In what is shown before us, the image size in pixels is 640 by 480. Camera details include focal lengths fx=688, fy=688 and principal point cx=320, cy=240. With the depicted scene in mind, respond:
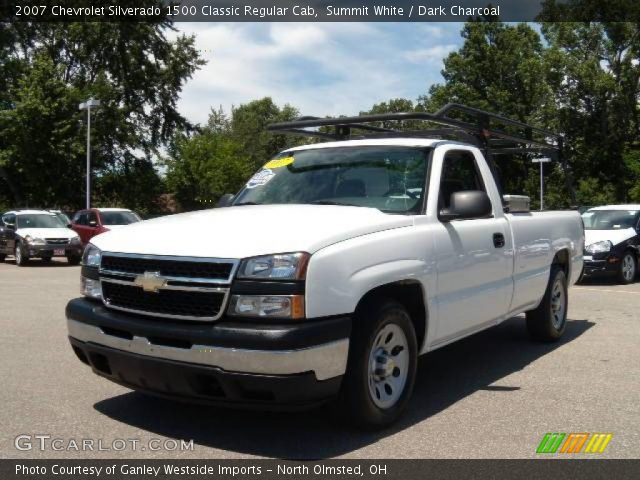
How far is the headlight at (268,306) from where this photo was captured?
3716mm

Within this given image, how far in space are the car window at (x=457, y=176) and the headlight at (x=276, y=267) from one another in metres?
1.67

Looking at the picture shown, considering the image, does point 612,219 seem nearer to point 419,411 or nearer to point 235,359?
point 419,411

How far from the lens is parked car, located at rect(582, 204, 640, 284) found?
44.5ft

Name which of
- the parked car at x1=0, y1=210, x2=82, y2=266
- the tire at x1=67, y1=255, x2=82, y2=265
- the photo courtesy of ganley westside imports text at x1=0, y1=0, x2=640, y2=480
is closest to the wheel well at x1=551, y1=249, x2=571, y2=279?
the photo courtesy of ganley westside imports text at x1=0, y1=0, x2=640, y2=480

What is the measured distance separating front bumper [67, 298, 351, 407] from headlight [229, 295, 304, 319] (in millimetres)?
57

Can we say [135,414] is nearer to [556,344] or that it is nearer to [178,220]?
[178,220]

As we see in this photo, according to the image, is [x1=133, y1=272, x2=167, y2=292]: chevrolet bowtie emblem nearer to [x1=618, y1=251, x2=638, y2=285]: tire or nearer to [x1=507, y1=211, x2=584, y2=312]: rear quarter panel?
[x1=507, y1=211, x2=584, y2=312]: rear quarter panel

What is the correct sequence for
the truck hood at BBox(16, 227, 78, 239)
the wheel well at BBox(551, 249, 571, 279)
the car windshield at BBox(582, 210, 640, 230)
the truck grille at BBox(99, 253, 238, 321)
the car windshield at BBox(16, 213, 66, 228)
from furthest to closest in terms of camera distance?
the car windshield at BBox(16, 213, 66, 228)
the truck hood at BBox(16, 227, 78, 239)
the car windshield at BBox(582, 210, 640, 230)
the wheel well at BBox(551, 249, 571, 279)
the truck grille at BBox(99, 253, 238, 321)

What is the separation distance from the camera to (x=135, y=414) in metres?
4.68

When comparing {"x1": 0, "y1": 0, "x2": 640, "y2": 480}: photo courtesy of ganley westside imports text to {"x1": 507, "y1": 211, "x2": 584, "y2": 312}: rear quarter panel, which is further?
{"x1": 507, "y1": 211, "x2": 584, "y2": 312}: rear quarter panel

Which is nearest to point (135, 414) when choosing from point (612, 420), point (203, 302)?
point (203, 302)

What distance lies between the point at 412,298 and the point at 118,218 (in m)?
19.1

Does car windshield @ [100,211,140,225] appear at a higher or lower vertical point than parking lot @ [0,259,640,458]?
higher

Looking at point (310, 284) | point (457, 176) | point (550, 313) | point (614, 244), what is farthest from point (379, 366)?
point (614, 244)
